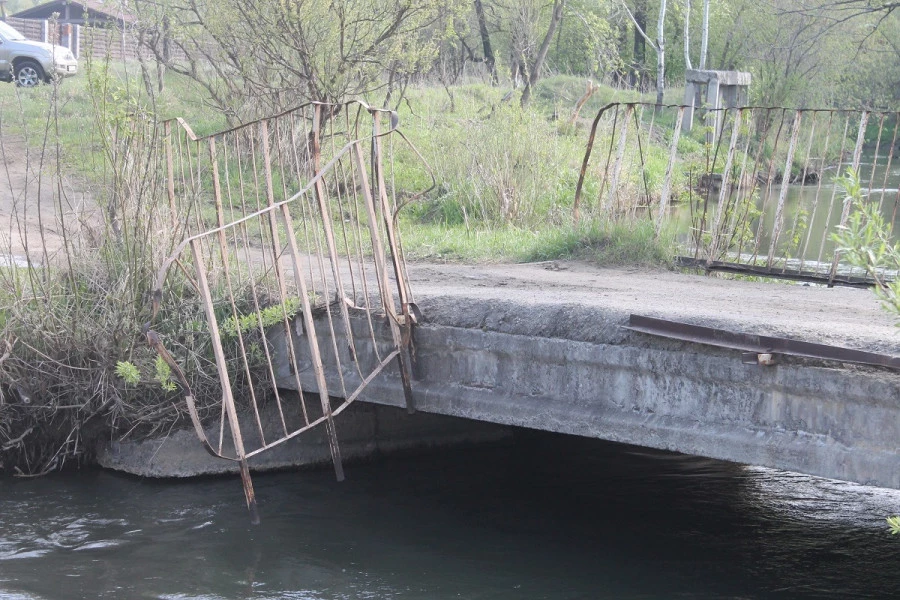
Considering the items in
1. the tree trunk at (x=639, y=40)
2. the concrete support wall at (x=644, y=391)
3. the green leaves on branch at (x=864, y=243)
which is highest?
the green leaves on branch at (x=864, y=243)

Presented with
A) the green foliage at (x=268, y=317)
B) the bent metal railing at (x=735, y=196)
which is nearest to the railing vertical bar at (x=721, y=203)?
the bent metal railing at (x=735, y=196)

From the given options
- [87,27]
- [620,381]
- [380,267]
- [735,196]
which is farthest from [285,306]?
[735,196]

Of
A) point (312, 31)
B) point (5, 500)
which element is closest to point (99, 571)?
point (5, 500)

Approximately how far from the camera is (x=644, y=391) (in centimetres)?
497

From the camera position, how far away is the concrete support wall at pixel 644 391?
14.0 ft

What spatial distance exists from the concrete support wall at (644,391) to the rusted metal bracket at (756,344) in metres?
0.06

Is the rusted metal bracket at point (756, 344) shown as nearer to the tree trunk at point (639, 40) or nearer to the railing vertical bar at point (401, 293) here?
the railing vertical bar at point (401, 293)

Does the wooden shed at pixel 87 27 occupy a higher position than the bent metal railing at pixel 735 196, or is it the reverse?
the wooden shed at pixel 87 27

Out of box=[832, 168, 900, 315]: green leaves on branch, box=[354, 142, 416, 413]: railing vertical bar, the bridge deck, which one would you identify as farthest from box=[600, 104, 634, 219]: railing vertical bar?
box=[832, 168, 900, 315]: green leaves on branch

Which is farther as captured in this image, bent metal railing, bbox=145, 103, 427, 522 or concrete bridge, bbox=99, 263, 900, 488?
bent metal railing, bbox=145, 103, 427, 522

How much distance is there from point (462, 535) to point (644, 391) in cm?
154

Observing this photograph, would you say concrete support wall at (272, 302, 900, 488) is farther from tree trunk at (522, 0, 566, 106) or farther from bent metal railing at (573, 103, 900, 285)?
tree trunk at (522, 0, 566, 106)

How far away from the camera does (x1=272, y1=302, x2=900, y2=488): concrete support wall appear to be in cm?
425

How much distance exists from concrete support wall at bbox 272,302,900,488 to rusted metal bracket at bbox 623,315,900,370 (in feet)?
0.20
